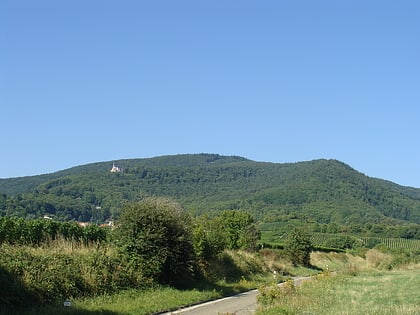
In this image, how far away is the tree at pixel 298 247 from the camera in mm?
58188

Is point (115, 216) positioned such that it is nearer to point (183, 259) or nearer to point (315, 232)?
point (183, 259)

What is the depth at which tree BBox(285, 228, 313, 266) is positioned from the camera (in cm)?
5819

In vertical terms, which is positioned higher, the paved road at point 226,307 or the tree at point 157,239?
the tree at point 157,239

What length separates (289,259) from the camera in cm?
5838

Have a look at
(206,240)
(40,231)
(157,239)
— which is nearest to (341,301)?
(157,239)

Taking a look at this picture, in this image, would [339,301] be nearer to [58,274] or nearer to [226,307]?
[226,307]

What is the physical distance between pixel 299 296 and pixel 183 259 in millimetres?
6482

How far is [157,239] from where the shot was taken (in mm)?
25266

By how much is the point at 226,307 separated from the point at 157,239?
4.72 metres

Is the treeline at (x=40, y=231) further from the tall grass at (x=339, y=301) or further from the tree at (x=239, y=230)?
the tree at (x=239, y=230)

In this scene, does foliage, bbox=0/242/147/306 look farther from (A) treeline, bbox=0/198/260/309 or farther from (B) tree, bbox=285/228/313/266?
(B) tree, bbox=285/228/313/266

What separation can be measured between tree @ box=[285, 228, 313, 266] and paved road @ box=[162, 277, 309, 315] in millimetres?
31896

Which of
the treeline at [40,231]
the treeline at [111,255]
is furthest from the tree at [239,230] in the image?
the treeline at [111,255]

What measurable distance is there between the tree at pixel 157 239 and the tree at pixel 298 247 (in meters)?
32.6
